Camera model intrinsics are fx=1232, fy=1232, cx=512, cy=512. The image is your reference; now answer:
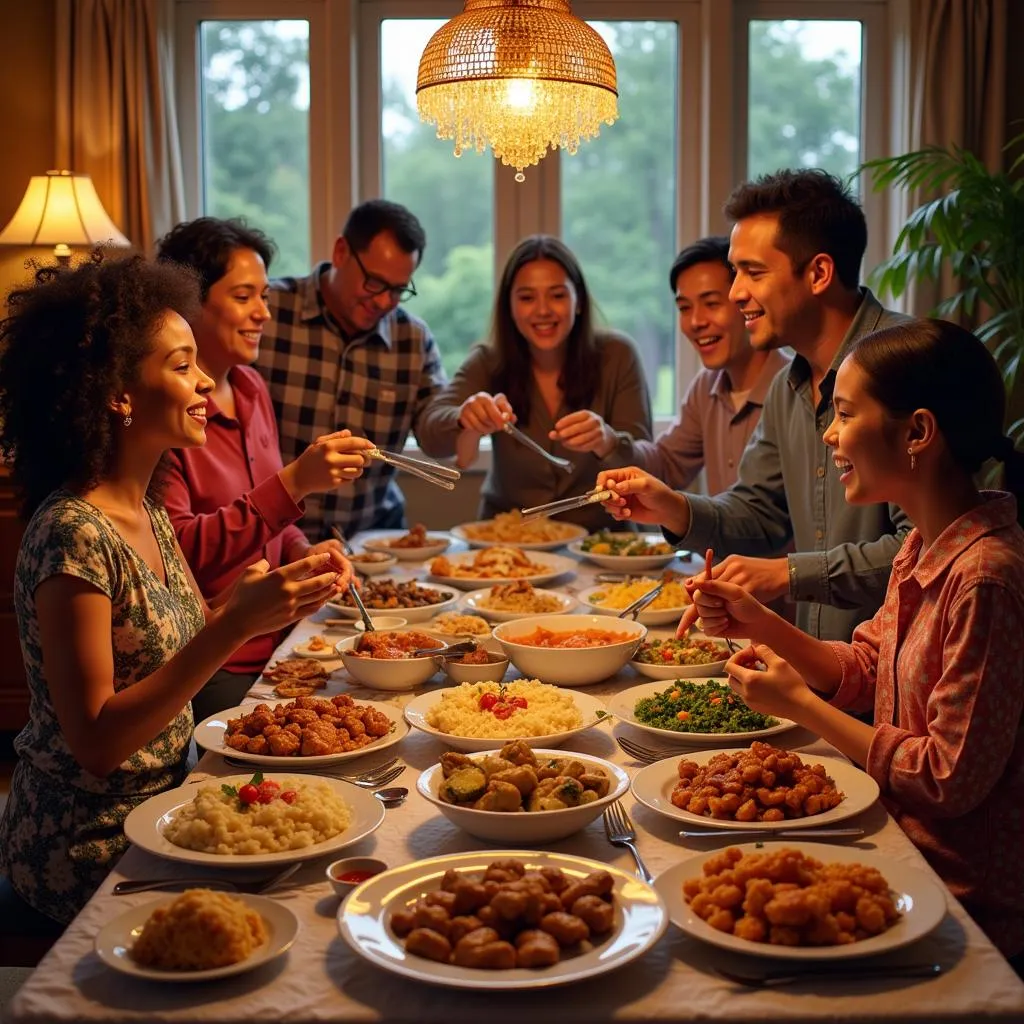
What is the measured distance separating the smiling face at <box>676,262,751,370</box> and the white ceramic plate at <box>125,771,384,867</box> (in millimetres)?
2397

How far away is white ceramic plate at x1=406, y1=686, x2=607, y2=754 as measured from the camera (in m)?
1.77

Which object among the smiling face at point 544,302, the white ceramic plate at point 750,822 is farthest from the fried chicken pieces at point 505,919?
the smiling face at point 544,302

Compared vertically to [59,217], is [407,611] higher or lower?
lower

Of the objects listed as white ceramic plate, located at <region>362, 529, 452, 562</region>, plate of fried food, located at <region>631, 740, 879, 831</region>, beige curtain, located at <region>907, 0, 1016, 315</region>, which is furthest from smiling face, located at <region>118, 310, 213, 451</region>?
beige curtain, located at <region>907, 0, 1016, 315</region>

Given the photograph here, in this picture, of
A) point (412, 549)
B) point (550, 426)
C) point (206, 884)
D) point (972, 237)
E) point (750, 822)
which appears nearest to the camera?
point (206, 884)

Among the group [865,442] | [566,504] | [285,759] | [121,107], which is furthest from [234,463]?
[121,107]

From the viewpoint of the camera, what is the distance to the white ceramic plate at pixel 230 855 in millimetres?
1388

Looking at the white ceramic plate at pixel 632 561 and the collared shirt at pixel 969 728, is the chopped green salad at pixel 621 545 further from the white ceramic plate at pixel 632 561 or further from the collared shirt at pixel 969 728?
the collared shirt at pixel 969 728

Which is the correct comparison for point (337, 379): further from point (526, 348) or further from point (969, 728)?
point (969, 728)

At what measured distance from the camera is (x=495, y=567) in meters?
3.14

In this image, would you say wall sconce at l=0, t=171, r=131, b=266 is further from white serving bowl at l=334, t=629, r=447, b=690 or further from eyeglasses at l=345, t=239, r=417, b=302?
white serving bowl at l=334, t=629, r=447, b=690

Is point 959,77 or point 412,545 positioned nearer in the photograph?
point 412,545

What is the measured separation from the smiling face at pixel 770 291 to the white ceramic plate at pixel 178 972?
1851 mm

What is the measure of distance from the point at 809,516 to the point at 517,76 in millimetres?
1171
